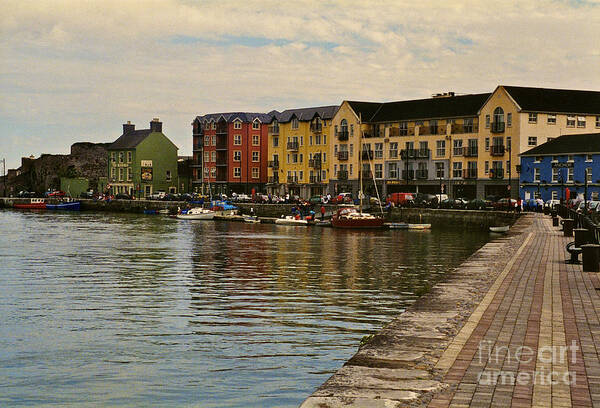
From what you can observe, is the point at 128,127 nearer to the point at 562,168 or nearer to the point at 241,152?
the point at 241,152

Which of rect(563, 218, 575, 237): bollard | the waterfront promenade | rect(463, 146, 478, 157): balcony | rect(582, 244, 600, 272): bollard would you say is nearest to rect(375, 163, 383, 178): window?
rect(463, 146, 478, 157): balcony

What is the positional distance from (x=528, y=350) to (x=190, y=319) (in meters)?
11.7

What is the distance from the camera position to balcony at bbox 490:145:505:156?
10606 centimetres

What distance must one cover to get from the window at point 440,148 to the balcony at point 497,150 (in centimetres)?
885

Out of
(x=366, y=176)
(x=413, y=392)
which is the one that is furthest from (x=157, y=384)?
(x=366, y=176)

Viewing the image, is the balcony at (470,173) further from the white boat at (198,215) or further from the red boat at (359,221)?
the white boat at (198,215)

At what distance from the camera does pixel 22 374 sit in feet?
51.0

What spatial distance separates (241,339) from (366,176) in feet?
353

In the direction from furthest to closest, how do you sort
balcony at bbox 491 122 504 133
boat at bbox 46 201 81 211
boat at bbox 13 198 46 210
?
boat at bbox 13 198 46 210
boat at bbox 46 201 81 211
balcony at bbox 491 122 504 133

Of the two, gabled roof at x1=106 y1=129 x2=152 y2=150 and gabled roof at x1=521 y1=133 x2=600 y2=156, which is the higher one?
gabled roof at x1=106 y1=129 x2=152 y2=150

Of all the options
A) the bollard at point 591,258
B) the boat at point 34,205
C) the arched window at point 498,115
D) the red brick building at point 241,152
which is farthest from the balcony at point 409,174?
the bollard at point 591,258

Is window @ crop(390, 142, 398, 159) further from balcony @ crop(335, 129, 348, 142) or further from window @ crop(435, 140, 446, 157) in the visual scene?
balcony @ crop(335, 129, 348, 142)

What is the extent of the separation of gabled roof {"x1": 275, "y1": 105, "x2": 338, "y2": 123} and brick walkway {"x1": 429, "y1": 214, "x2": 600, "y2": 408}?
111562mm

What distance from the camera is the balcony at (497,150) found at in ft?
348
